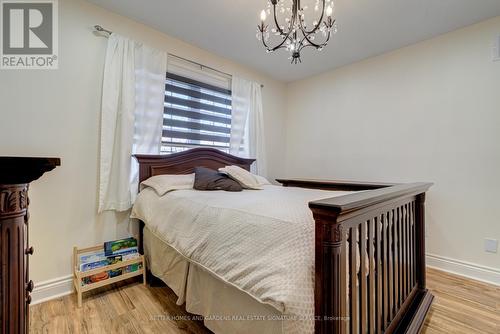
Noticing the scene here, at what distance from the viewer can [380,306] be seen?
44.9 inches

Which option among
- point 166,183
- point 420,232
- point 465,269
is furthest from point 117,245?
point 465,269

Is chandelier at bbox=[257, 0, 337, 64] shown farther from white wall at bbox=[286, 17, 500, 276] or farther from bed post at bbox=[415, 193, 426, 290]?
bed post at bbox=[415, 193, 426, 290]

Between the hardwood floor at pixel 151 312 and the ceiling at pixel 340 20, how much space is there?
241 centimetres

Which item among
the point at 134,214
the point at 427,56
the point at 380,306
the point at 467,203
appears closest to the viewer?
the point at 380,306

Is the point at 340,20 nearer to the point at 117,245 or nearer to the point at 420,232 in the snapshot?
the point at 420,232

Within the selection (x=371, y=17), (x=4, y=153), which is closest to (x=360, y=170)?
(x=371, y=17)

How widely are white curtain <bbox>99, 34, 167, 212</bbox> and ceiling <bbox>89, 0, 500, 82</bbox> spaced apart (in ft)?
1.13

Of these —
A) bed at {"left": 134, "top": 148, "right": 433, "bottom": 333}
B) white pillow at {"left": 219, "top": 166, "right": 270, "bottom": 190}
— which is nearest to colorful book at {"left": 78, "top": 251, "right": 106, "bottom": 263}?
bed at {"left": 134, "top": 148, "right": 433, "bottom": 333}

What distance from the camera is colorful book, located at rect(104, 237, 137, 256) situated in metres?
1.95

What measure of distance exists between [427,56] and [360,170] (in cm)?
142

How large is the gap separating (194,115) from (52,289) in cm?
204

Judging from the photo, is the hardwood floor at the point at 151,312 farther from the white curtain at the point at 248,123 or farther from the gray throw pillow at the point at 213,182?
the white curtain at the point at 248,123

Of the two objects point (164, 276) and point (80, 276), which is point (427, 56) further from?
point (80, 276)

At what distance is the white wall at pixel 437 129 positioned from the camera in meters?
2.16
